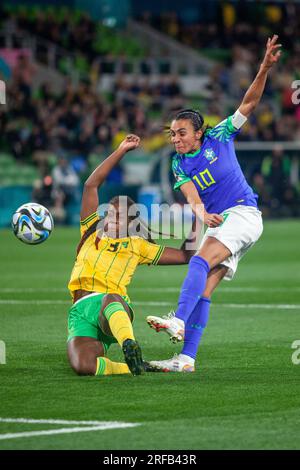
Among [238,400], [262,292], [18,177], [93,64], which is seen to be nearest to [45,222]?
[238,400]

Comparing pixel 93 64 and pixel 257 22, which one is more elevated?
pixel 257 22

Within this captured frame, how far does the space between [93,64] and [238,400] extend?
89.8ft

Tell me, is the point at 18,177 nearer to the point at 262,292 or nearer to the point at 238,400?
the point at 262,292

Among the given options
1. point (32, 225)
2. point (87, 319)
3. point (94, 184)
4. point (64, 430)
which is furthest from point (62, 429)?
point (32, 225)

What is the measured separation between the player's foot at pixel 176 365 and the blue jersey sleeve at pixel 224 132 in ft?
6.05

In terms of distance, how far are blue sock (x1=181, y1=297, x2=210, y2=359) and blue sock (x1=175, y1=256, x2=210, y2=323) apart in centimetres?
21

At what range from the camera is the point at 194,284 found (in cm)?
848

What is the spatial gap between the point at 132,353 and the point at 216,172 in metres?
1.80

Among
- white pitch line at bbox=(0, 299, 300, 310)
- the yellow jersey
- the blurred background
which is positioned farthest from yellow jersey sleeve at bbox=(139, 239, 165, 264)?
the blurred background

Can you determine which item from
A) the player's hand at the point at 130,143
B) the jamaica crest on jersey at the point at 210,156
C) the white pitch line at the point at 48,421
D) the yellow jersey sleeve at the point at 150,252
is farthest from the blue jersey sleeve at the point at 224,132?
the white pitch line at the point at 48,421

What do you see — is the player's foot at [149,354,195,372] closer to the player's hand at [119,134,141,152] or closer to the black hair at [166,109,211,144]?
the player's hand at [119,134,141,152]

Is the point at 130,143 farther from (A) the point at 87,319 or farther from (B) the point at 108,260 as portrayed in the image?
(A) the point at 87,319

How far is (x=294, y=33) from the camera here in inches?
1528

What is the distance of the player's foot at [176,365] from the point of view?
28.4 feet
